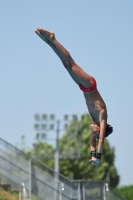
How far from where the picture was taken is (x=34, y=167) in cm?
2672

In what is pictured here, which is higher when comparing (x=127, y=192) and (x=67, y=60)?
(x=127, y=192)

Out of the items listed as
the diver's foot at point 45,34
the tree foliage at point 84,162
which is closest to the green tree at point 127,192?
the tree foliage at point 84,162

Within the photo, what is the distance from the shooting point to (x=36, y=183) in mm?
26344

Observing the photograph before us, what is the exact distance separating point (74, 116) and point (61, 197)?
150 feet

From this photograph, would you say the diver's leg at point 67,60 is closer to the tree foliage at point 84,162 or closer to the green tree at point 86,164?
the tree foliage at point 84,162

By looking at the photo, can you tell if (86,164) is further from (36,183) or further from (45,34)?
(45,34)

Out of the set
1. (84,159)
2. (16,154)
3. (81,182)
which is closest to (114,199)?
(81,182)

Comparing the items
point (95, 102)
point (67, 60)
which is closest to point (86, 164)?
point (95, 102)

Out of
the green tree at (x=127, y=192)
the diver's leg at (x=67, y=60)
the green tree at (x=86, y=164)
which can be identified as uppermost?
the green tree at (x=86, y=164)

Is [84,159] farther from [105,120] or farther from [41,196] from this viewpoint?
[105,120]

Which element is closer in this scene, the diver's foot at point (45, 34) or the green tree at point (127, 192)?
the diver's foot at point (45, 34)

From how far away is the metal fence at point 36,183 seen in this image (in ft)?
85.5

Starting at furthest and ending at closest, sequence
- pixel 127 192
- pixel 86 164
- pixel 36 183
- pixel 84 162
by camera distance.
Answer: pixel 84 162 → pixel 86 164 → pixel 127 192 → pixel 36 183

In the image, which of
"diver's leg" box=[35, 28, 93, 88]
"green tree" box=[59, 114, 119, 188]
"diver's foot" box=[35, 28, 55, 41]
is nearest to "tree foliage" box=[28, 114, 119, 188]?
"green tree" box=[59, 114, 119, 188]
